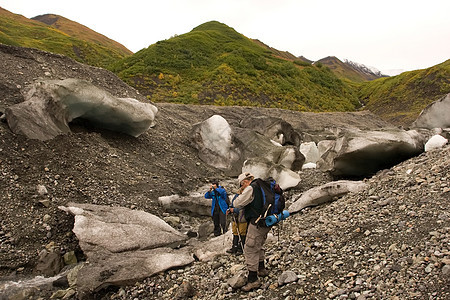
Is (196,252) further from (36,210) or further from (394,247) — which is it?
(36,210)

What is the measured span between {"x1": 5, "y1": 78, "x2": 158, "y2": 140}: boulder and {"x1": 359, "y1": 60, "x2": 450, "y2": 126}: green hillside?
4631 cm

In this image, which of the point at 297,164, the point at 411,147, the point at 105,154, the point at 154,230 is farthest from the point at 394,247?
the point at 297,164

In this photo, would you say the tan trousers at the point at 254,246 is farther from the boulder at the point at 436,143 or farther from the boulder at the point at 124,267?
the boulder at the point at 436,143

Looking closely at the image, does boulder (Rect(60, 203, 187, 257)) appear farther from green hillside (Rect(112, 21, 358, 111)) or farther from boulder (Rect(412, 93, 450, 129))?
green hillside (Rect(112, 21, 358, 111))

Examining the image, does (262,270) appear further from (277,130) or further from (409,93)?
(409,93)

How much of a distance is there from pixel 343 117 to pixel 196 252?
39931 mm

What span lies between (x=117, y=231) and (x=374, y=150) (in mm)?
9595

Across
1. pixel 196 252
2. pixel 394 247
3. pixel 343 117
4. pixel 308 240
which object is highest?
pixel 343 117

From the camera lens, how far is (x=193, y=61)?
5709cm

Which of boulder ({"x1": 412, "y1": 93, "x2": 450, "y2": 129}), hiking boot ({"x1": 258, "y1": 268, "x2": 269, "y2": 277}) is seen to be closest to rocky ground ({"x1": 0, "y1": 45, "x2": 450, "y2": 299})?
hiking boot ({"x1": 258, "y1": 268, "x2": 269, "y2": 277})

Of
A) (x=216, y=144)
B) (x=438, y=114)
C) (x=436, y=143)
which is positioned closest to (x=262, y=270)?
(x=436, y=143)

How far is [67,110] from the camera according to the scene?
14734 millimetres

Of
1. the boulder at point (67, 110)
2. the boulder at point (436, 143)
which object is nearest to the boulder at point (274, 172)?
the boulder at point (436, 143)

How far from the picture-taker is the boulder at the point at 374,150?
12.4m
